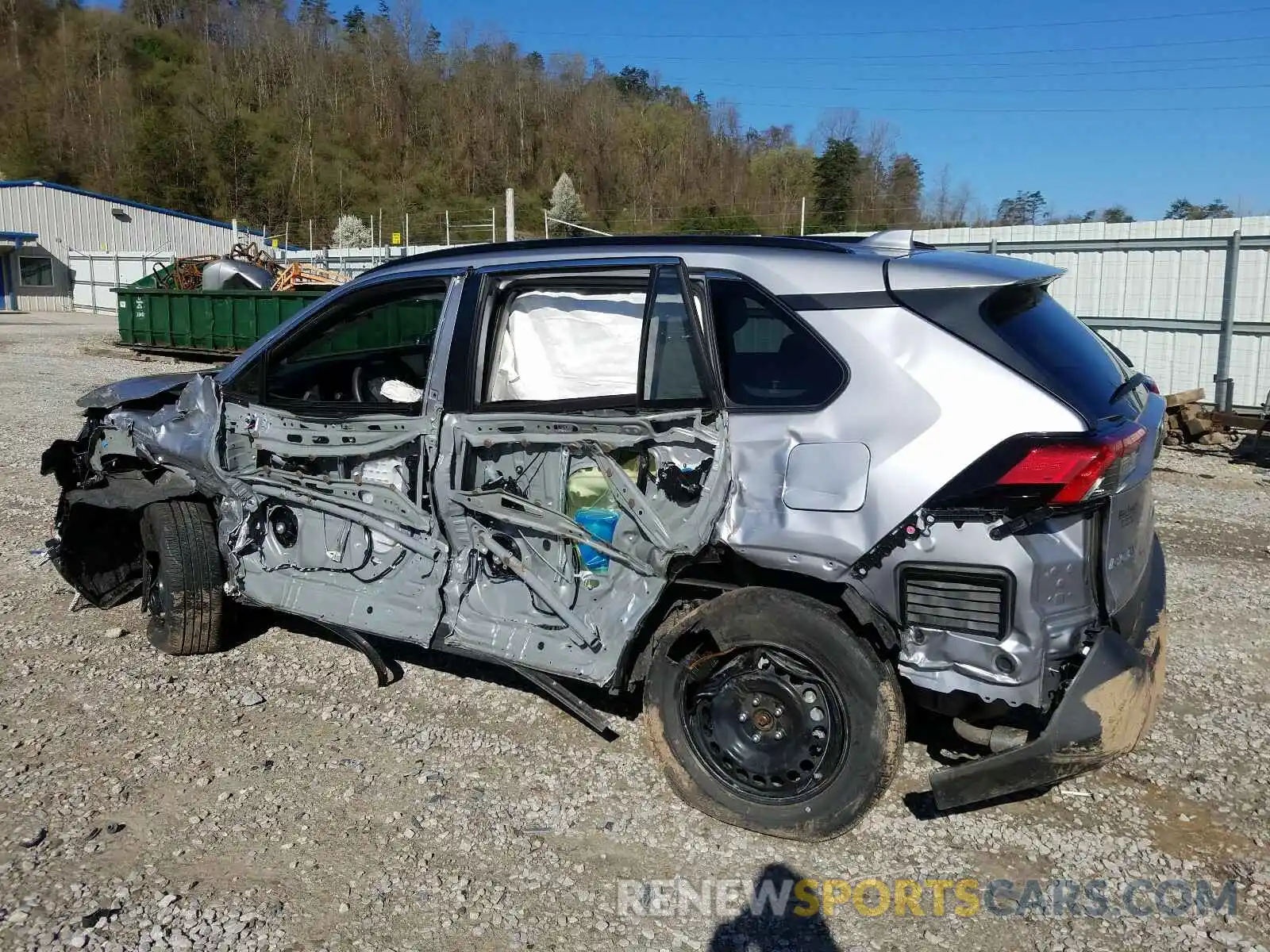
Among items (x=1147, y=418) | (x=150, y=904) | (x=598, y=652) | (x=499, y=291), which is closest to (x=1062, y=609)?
(x=1147, y=418)

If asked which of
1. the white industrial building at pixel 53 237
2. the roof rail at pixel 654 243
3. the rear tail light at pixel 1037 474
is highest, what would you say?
the white industrial building at pixel 53 237

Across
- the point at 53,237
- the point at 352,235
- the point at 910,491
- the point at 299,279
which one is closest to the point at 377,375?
the point at 910,491

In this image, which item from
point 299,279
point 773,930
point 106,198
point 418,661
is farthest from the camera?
point 106,198

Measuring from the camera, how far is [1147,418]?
3275mm

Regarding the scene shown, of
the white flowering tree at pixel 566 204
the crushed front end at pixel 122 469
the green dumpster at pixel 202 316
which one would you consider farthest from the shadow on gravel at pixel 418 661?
the white flowering tree at pixel 566 204

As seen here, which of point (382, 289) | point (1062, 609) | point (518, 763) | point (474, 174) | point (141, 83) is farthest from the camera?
point (141, 83)

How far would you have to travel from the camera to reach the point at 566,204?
64.3 m

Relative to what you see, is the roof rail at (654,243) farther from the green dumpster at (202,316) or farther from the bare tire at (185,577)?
the green dumpster at (202,316)

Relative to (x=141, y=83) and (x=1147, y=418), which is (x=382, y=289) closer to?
(x=1147, y=418)

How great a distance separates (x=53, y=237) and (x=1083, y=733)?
50.7 meters

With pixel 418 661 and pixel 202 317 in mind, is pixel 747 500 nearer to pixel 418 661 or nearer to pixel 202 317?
pixel 418 661

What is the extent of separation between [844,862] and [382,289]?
2912mm

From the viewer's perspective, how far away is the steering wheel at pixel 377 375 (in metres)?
4.88

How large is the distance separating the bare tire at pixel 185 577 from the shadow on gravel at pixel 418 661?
0.58 ft
